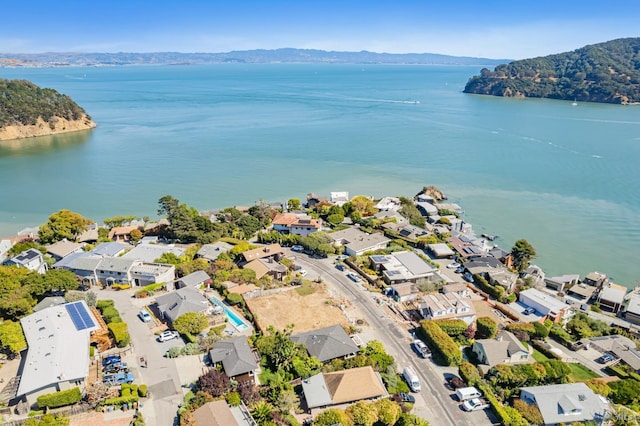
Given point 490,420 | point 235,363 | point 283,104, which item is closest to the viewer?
point 490,420

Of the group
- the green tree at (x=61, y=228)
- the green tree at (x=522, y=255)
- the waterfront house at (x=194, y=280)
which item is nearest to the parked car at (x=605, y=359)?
the green tree at (x=522, y=255)

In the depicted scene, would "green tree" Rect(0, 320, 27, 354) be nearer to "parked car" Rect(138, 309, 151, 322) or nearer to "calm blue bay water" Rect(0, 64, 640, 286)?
"parked car" Rect(138, 309, 151, 322)

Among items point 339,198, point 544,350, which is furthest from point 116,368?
point 339,198

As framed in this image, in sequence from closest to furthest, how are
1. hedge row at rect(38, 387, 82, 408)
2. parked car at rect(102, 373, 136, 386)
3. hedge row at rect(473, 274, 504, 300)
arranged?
hedge row at rect(38, 387, 82, 408)
parked car at rect(102, 373, 136, 386)
hedge row at rect(473, 274, 504, 300)

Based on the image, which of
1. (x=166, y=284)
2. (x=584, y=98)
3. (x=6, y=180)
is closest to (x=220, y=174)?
(x=6, y=180)

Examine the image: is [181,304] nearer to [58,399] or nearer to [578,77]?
[58,399]

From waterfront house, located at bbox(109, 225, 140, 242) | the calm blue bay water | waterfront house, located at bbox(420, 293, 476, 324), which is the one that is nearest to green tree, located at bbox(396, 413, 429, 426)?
waterfront house, located at bbox(420, 293, 476, 324)

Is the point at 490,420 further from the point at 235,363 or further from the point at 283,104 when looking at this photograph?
the point at 283,104

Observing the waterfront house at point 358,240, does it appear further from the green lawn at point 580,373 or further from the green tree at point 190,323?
the green lawn at point 580,373
